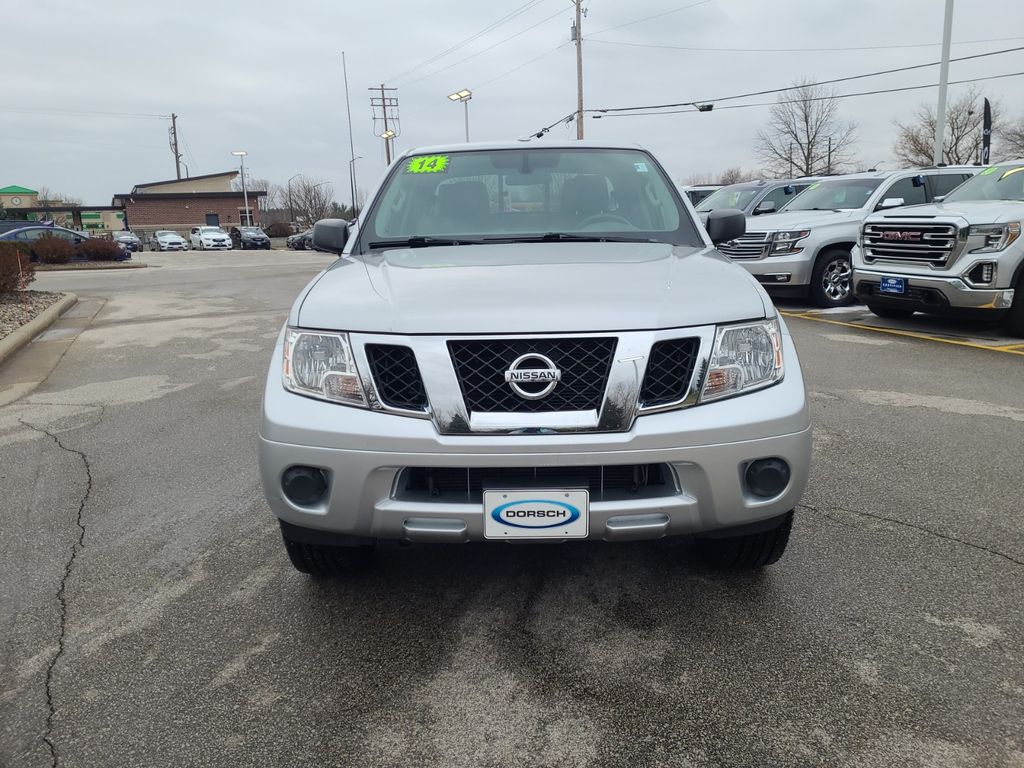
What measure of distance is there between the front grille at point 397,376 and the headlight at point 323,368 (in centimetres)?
7

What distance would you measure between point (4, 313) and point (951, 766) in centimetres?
1204

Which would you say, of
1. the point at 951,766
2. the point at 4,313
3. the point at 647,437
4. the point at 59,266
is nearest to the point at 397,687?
the point at 647,437

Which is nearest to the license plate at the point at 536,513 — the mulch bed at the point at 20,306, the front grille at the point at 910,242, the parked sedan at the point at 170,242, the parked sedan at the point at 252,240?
the front grille at the point at 910,242

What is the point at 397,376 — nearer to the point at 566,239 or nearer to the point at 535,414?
the point at 535,414

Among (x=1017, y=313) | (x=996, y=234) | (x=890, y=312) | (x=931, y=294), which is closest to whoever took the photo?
(x=996, y=234)

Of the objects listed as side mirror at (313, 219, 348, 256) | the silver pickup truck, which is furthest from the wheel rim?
side mirror at (313, 219, 348, 256)

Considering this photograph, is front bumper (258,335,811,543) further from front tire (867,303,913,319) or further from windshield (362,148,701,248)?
front tire (867,303,913,319)

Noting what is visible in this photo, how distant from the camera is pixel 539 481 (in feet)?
8.02

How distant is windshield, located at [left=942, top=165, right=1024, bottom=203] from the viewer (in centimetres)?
869

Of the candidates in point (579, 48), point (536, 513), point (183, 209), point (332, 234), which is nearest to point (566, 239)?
point (332, 234)

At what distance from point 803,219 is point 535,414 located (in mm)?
9977

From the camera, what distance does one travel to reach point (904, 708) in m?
2.27

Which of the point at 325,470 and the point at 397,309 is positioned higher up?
the point at 397,309

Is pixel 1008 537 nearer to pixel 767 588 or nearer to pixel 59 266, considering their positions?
pixel 767 588
